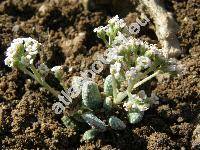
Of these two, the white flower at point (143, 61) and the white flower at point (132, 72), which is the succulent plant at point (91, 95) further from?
the white flower at point (143, 61)

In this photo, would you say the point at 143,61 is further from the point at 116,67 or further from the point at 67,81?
the point at 67,81

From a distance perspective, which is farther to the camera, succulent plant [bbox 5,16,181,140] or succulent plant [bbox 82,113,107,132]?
succulent plant [bbox 82,113,107,132]

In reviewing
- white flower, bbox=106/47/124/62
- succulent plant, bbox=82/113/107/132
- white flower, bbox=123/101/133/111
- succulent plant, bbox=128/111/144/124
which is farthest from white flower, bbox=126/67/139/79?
succulent plant, bbox=82/113/107/132

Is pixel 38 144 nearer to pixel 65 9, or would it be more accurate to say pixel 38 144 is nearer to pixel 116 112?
pixel 116 112

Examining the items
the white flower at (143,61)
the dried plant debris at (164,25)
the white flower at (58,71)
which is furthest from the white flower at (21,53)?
the dried plant debris at (164,25)

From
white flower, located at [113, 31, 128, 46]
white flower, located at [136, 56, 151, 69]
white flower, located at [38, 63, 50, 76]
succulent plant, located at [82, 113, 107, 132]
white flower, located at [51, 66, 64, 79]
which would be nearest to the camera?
white flower, located at [136, 56, 151, 69]

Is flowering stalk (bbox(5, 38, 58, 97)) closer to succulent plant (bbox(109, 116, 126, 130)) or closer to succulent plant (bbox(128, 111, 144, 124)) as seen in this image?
succulent plant (bbox(109, 116, 126, 130))
